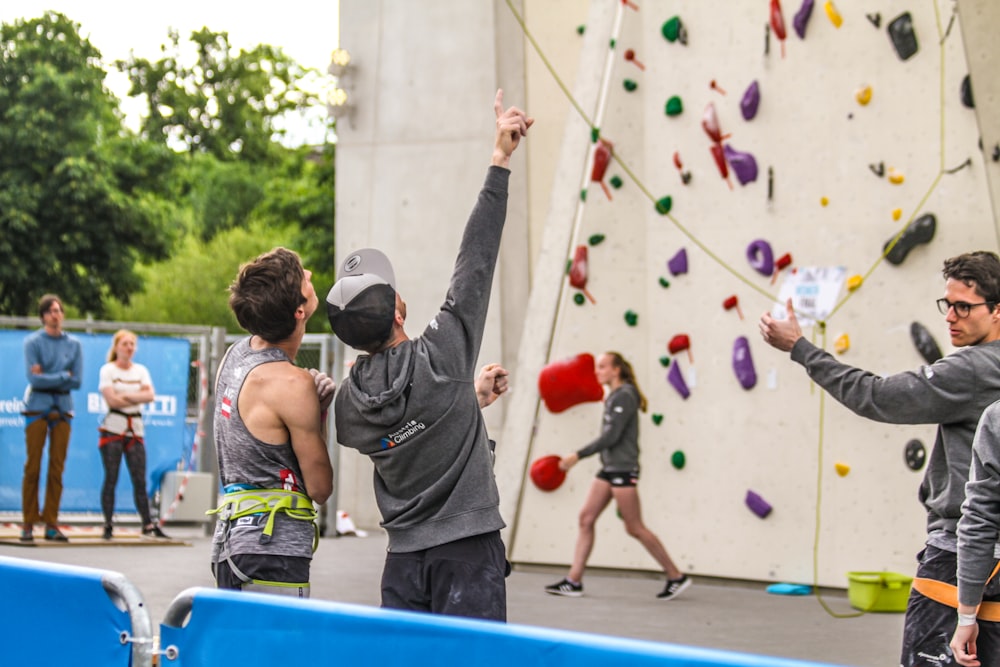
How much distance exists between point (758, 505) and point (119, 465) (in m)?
6.08

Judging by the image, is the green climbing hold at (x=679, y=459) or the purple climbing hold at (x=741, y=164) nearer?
the purple climbing hold at (x=741, y=164)

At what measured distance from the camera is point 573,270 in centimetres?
1171

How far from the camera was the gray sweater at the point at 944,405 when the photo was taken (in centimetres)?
393

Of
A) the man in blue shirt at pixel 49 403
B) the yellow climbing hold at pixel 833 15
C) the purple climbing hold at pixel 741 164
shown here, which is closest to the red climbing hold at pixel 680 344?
the purple climbing hold at pixel 741 164

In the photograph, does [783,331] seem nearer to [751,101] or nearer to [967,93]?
[967,93]

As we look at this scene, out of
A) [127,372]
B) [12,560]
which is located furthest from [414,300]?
[12,560]

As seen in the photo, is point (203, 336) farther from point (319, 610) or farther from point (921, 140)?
point (319, 610)

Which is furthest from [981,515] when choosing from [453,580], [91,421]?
[91,421]

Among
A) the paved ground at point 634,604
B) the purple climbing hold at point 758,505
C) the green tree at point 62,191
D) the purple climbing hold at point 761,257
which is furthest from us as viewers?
the green tree at point 62,191

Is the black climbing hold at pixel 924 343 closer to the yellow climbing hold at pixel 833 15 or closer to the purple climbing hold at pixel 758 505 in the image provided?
the purple climbing hold at pixel 758 505

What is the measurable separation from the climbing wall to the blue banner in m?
4.51

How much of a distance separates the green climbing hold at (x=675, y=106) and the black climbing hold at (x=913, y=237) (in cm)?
221

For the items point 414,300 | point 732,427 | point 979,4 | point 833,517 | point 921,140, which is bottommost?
point 833,517

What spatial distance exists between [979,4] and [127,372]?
8.32m
